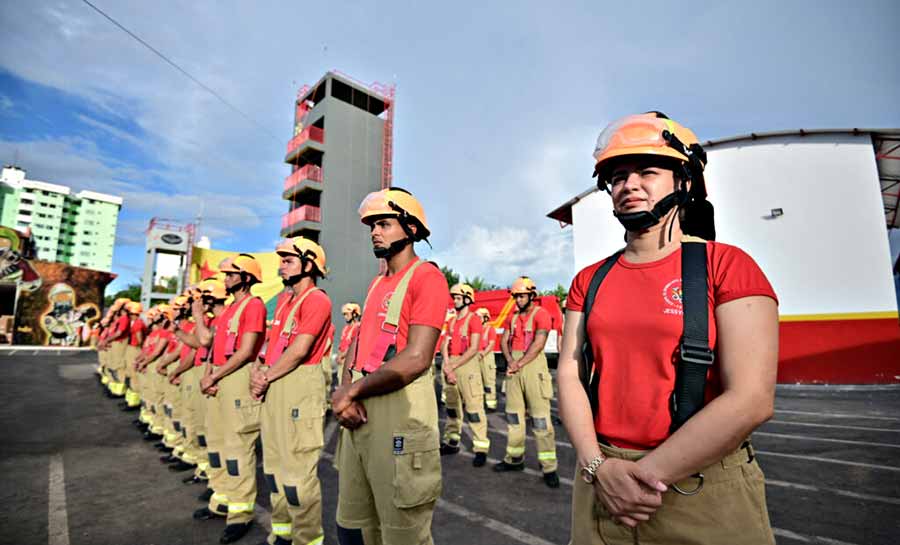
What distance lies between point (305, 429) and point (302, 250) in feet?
5.51

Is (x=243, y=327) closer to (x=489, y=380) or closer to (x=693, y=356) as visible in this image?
(x=693, y=356)

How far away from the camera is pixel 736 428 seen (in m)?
1.31

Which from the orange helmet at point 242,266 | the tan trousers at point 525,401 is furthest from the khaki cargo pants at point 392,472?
the tan trousers at point 525,401

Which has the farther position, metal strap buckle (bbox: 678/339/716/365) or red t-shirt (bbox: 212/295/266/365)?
red t-shirt (bbox: 212/295/266/365)

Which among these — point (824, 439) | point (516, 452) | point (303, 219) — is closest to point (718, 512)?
point (516, 452)

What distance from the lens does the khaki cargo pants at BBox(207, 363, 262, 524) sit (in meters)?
4.29

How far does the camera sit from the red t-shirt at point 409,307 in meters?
2.62

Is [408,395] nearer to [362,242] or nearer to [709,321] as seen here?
[709,321]

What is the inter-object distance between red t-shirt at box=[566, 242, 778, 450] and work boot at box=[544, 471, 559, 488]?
175 inches

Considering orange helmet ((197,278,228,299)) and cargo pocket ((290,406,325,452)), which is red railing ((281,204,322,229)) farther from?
cargo pocket ((290,406,325,452))

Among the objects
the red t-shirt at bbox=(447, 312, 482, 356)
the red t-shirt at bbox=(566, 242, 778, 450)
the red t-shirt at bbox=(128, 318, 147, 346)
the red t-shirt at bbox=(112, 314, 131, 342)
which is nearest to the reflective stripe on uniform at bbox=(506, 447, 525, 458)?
the red t-shirt at bbox=(447, 312, 482, 356)

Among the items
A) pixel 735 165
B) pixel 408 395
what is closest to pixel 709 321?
pixel 408 395

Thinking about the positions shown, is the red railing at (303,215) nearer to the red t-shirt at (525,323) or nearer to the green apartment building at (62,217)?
the red t-shirt at (525,323)

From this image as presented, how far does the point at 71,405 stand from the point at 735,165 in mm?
22891
